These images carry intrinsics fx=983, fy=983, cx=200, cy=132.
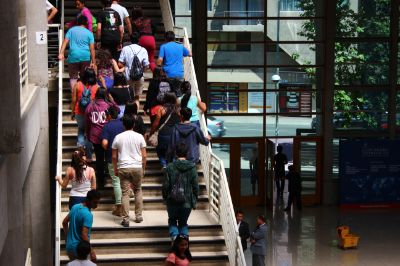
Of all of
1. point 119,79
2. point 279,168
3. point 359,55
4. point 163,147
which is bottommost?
point 279,168

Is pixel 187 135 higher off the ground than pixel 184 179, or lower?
higher

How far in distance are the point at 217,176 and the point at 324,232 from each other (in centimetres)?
1118

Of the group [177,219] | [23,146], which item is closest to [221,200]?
[177,219]

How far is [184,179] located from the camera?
12453 millimetres

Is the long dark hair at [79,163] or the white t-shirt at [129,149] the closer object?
the long dark hair at [79,163]

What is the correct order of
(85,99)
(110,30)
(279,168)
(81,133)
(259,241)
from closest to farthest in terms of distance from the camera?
(85,99) → (81,133) → (110,30) → (259,241) → (279,168)

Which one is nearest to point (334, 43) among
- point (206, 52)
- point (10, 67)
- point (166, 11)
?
point (206, 52)

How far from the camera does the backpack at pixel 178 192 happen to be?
12.4 meters

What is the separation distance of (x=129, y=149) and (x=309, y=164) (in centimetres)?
1658

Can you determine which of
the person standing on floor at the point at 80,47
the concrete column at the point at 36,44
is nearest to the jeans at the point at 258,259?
the person standing on floor at the point at 80,47

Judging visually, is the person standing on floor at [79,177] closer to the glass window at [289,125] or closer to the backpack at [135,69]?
the backpack at [135,69]

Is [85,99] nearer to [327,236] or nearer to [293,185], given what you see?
[327,236]

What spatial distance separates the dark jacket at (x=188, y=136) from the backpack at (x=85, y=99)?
1.74 metres

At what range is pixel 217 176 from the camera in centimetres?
1382
